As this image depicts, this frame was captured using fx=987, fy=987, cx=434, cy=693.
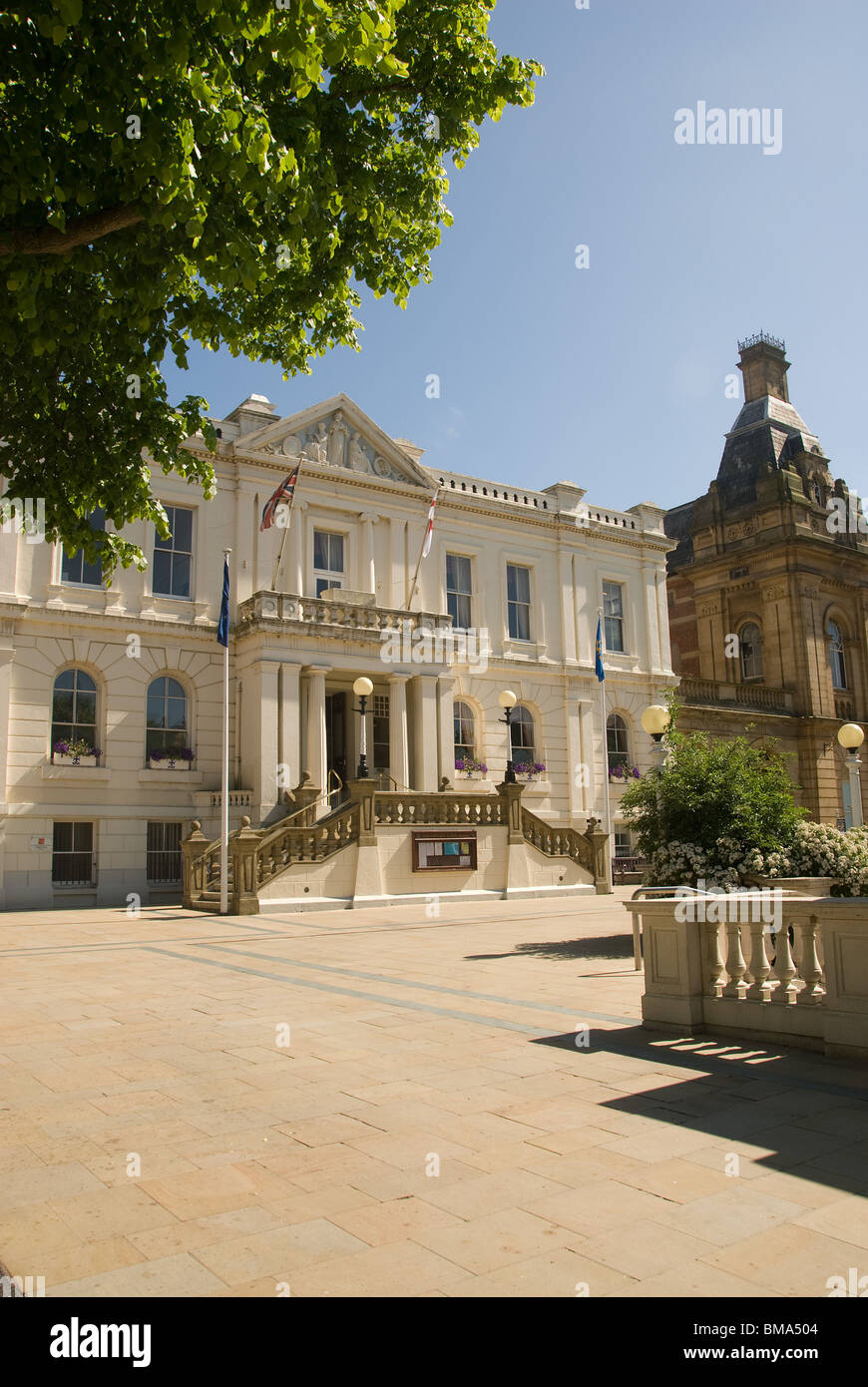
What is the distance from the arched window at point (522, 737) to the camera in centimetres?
3381

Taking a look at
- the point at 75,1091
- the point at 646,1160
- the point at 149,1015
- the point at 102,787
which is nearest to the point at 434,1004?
the point at 149,1015

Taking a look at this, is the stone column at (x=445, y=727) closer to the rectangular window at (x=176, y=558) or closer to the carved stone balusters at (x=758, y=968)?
the rectangular window at (x=176, y=558)

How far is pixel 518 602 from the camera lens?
34938mm

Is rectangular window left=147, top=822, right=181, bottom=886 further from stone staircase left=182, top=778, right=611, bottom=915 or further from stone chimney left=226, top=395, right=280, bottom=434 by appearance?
stone chimney left=226, top=395, right=280, bottom=434

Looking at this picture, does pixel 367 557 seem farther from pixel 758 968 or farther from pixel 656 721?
pixel 758 968

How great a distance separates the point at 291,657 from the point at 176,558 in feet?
15.3

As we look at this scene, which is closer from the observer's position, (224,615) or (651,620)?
(224,615)

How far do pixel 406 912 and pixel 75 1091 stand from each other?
15.6 m

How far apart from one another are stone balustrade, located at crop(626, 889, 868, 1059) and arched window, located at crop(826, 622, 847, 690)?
42.2 metres

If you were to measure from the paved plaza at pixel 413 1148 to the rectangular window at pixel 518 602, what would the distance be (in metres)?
24.3

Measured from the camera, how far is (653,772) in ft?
48.0

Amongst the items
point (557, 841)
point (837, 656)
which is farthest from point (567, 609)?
point (837, 656)
